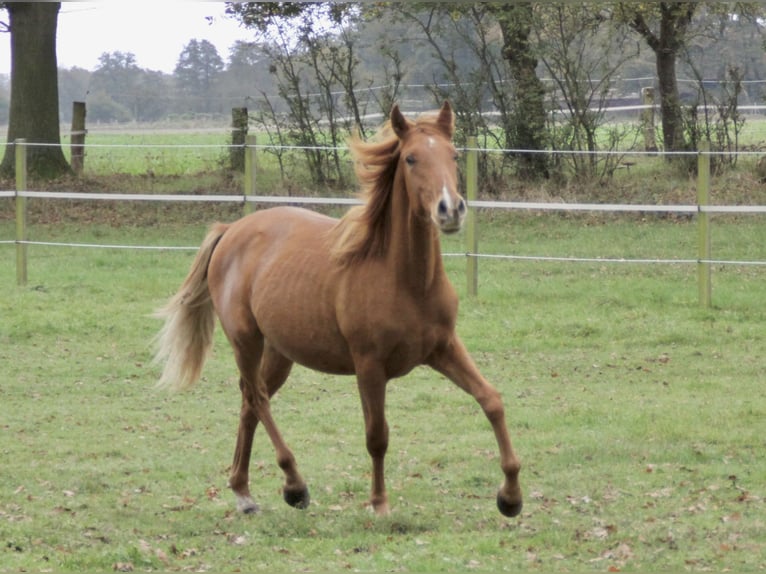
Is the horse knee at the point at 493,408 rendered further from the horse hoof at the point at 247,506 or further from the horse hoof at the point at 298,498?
the horse hoof at the point at 247,506

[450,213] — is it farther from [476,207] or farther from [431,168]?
[476,207]

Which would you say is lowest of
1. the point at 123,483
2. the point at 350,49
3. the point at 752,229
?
the point at 123,483

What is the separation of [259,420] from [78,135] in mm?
14899

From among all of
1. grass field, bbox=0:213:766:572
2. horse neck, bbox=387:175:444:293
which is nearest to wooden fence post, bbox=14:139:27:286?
grass field, bbox=0:213:766:572

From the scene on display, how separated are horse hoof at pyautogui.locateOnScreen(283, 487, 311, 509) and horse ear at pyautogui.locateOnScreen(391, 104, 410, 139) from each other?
1.78 m

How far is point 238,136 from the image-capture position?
17656 millimetres

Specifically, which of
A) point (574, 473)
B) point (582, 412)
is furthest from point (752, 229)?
point (574, 473)

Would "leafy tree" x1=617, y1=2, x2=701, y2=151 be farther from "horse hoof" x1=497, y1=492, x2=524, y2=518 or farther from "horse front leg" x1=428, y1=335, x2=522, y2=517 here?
"horse hoof" x1=497, y1=492, x2=524, y2=518

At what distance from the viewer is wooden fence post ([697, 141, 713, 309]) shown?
10.9m

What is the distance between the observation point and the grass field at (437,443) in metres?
4.90

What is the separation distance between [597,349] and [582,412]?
2211mm

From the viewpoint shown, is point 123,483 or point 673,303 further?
point 673,303

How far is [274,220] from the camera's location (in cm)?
616

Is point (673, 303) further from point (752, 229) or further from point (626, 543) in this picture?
point (626, 543)
